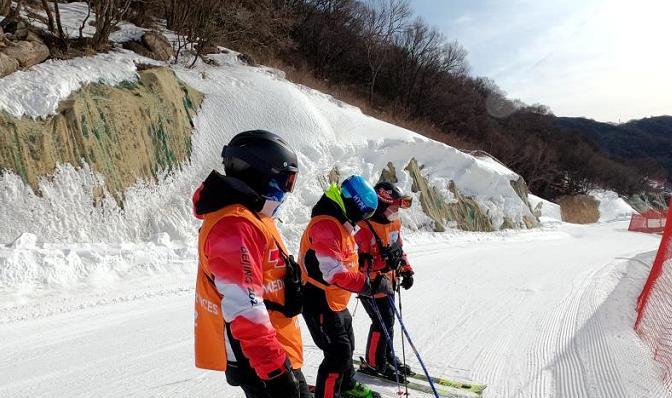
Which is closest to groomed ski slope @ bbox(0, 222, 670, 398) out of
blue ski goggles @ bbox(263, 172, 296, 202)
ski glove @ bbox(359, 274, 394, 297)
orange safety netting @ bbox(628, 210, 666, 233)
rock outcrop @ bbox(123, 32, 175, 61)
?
ski glove @ bbox(359, 274, 394, 297)

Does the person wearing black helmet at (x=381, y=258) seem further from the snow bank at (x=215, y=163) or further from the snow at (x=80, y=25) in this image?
the snow at (x=80, y=25)

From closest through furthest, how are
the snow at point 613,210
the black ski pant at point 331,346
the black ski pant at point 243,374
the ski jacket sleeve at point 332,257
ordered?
the black ski pant at point 243,374 < the ski jacket sleeve at point 332,257 < the black ski pant at point 331,346 < the snow at point 613,210

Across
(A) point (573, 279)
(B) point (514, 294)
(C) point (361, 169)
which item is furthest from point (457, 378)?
(C) point (361, 169)

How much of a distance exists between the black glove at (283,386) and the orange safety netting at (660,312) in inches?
162

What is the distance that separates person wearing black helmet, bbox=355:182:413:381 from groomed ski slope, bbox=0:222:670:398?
0.67m

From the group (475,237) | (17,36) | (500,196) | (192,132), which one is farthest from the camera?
(500,196)

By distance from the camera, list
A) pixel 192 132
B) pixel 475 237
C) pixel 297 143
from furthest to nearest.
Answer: pixel 475 237 < pixel 297 143 < pixel 192 132

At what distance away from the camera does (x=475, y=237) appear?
1833 cm

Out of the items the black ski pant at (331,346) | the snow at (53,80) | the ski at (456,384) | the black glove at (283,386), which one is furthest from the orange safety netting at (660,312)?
the snow at (53,80)

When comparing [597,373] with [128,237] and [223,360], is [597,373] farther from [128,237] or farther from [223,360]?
[128,237]

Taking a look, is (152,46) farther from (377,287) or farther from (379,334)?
(377,287)

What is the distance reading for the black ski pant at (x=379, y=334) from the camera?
468 centimetres

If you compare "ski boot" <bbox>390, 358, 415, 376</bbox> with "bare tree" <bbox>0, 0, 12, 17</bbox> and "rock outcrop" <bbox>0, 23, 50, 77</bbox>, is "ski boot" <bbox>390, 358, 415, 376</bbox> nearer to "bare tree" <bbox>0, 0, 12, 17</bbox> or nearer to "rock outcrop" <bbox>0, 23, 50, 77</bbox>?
"rock outcrop" <bbox>0, 23, 50, 77</bbox>

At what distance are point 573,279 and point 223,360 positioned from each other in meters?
10.0
